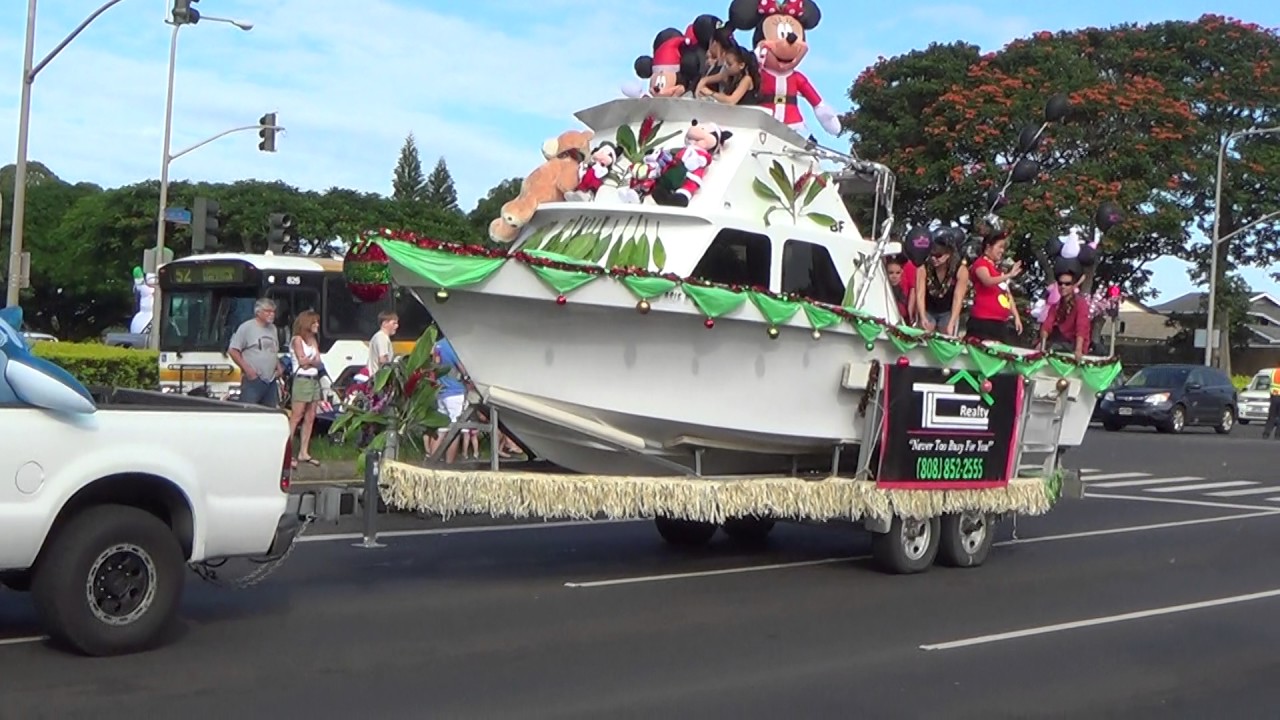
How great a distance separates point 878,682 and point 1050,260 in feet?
22.1

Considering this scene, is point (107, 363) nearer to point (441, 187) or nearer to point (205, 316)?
point (205, 316)

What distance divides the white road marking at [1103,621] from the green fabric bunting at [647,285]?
2.69 metres

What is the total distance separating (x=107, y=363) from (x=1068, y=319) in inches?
512

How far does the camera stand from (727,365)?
10.0m

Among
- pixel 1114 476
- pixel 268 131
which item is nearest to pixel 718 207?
pixel 1114 476

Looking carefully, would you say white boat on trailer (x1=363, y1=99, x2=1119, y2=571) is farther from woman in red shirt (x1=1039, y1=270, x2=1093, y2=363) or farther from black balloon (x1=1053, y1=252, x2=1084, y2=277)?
black balloon (x1=1053, y1=252, x2=1084, y2=277)

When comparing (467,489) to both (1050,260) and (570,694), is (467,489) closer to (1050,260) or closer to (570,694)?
(570,694)

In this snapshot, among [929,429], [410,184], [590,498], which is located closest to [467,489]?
[590,498]

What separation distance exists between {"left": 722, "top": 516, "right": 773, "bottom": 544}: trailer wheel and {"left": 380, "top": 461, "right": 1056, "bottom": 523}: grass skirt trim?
2.08 metres

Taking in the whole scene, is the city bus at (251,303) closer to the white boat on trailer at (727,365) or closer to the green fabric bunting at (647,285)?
the white boat on trailer at (727,365)

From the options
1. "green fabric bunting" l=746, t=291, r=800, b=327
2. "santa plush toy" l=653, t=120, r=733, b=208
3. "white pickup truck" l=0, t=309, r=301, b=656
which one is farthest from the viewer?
"santa plush toy" l=653, t=120, r=733, b=208

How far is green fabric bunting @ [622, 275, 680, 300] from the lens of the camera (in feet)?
30.9

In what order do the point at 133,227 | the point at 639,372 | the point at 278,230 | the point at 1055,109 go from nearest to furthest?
the point at 639,372, the point at 1055,109, the point at 278,230, the point at 133,227

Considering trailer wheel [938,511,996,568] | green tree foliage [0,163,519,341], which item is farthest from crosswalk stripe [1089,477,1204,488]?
green tree foliage [0,163,519,341]
